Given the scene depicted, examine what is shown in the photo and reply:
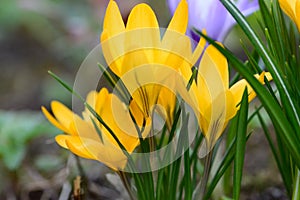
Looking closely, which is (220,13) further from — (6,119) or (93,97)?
(6,119)

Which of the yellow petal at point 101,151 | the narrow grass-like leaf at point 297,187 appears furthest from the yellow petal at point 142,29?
the narrow grass-like leaf at point 297,187

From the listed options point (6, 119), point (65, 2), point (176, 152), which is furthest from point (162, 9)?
point (176, 152)

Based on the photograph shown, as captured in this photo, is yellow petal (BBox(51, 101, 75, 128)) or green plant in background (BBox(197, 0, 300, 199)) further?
yellow petal (BBox(51, 101, 75, 128))

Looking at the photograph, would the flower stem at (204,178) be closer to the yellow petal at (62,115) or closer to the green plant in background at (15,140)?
the yellow petal at (62,115)

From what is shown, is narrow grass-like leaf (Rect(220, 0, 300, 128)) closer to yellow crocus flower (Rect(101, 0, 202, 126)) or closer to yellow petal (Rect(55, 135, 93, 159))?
yellow crocus flower (Rect(101, 0, 202, 126))

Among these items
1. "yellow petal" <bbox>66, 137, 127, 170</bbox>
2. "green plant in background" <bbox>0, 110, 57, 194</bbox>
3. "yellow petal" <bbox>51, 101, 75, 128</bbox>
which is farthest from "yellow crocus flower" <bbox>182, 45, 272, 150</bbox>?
Result: "green plant in background" <bbox>0, 110, 57, 194</bbox>

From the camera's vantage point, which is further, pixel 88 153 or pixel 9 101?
pixel 9 101
